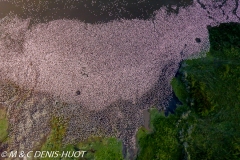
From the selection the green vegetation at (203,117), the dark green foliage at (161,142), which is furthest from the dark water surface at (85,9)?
the dark green foliage at (161,142)

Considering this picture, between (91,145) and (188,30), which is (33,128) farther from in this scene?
(188,30)

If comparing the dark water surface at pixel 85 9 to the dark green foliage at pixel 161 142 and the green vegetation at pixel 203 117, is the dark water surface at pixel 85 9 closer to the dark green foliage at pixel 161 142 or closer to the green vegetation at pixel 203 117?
the green vegetation at pixel 203 117

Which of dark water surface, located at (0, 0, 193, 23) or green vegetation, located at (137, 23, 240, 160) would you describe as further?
dark water surface, located at (0, 0, 193, 23)

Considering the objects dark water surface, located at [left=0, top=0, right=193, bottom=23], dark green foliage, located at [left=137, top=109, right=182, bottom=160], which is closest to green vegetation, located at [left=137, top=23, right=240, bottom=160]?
dark green foliage, located at [left=137, top=109, right=182, bottom=160]

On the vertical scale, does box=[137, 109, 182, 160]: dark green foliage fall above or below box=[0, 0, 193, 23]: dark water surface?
below

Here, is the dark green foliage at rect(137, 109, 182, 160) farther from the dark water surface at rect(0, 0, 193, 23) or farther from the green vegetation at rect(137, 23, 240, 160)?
the dark water surface at rect(0, 0, 193, 23)

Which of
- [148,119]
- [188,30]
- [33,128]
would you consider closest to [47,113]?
[33,128]
